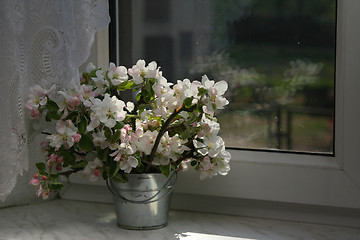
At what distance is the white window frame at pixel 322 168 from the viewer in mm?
1148

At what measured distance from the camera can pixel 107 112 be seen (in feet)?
3.45

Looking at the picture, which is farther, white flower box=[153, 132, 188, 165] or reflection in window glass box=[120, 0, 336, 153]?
reflection in window glass box=[120, 0, 336, 153]

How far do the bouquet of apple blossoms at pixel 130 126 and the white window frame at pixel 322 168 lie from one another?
149mm

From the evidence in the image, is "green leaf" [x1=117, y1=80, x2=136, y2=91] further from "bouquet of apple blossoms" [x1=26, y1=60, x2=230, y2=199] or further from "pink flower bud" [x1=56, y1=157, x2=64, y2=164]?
"pink flower bud" [x1=56, y1=157, x2=64, y2=164]

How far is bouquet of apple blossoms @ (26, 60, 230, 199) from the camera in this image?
1.06 metres

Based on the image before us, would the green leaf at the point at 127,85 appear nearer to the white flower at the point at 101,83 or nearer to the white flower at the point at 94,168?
the white flower at the point at 101,83

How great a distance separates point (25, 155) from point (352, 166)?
2.29ft

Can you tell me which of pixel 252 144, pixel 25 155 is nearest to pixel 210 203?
pixel 252 144

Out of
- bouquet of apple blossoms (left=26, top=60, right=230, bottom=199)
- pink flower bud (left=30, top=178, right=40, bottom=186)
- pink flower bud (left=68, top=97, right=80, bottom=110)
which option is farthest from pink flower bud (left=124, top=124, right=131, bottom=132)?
pink flower bud (left=30, top=178, right=40, bottom=186)

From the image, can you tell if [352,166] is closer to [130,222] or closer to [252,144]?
[252,144]

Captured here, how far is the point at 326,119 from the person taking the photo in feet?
4.08

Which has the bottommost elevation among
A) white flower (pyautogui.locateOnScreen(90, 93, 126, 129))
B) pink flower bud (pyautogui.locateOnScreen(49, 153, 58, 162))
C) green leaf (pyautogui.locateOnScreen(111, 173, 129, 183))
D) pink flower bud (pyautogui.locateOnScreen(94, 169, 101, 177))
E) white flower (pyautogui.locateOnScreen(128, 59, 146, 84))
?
green leaf (pyautogui.locateOnScreen(111, 173, 129, 183))

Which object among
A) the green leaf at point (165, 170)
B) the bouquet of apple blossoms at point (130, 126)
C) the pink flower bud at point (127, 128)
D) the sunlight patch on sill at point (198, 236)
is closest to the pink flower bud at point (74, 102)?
the bouquet of apple blossoms at point (130, 126)

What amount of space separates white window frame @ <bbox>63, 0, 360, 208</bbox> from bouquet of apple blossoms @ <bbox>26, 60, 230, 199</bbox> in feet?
0.49
